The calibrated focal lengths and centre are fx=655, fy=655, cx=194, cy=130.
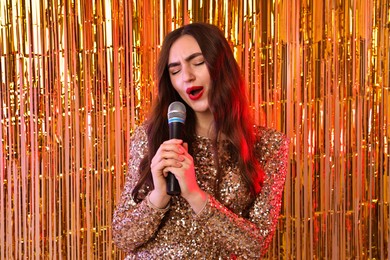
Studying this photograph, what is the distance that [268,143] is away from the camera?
1.42 metres

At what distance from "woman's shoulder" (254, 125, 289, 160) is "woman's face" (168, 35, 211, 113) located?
5.4 inches

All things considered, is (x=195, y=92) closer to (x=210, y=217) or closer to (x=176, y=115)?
(x=176, y=115)

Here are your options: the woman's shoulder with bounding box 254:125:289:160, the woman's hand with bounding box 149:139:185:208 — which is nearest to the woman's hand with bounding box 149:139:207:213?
the woman's hand with bounding box 149:139:185:208

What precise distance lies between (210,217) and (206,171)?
0.15 meters

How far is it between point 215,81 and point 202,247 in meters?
0.34

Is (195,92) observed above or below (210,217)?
above

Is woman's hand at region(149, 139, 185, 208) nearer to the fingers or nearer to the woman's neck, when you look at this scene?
the fingers

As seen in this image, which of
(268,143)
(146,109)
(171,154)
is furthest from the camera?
(146,109)

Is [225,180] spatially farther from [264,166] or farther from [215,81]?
[215,81]

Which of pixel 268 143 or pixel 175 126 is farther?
pixel 268 143

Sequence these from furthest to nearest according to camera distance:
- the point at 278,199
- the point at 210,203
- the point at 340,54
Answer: the point at 340,54 → the point at 278,199 → the point at 210,203

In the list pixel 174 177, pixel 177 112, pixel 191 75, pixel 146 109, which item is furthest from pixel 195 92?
pixel 146 109

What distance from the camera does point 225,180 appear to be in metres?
1.37

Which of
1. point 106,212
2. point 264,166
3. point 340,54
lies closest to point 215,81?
point 264,166
